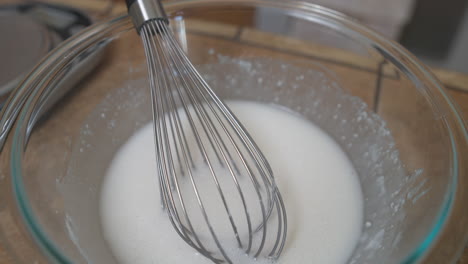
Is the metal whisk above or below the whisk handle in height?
below

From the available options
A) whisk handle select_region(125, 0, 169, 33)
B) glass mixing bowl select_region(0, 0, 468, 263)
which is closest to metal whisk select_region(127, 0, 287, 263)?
whisk handle select_region(125, 0, 169, 33)

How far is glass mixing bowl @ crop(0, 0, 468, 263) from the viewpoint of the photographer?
0.43 m

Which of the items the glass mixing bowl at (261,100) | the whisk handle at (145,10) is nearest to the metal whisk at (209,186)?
the whisk handle at (145,10)

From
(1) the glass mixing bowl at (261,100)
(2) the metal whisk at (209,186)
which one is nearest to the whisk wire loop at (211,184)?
(2) the metal whisk at (209,186)

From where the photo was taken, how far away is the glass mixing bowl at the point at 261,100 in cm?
43

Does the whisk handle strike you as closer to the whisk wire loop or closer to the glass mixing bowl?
the whisk wire loop

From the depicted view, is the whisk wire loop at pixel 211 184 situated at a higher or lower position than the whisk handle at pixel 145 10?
lower

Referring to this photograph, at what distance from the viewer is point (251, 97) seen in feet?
2.29

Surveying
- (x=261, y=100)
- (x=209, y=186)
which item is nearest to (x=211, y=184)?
(x=209, y=186)

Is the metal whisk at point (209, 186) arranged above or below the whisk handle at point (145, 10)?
below

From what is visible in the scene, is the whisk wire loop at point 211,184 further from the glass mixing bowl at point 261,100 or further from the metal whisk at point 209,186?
the glass mixing bowl at point 261,100

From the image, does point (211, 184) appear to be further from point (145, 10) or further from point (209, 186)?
point (145, 10)

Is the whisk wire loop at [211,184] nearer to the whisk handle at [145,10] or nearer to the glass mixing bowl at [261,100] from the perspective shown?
the whisk handle at [145,10]

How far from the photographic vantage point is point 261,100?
697 millimetres
